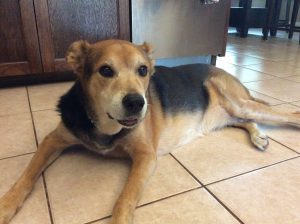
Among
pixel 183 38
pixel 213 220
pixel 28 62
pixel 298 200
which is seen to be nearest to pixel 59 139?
pixel 213 220

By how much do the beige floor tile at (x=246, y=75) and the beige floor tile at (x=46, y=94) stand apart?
1.73 m

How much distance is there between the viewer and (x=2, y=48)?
2322mm

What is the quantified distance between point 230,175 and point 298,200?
29 centimetres

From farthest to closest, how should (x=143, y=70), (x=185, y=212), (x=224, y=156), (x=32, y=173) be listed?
(x=224, y=156) → (x=143, y=70) → (x=32, y=173) → (x=185, y=212)

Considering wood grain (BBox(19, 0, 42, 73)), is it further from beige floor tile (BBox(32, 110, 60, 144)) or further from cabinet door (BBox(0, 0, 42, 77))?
beige floor tile (BBox(32, 110, 60, 144))

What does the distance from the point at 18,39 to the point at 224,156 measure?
6.22 feet

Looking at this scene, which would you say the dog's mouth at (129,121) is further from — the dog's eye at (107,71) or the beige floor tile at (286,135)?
the beige floor tile at (286,135)

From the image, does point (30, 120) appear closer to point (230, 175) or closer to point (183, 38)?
point (230, 175)

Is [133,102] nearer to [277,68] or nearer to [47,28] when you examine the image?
[47,28]

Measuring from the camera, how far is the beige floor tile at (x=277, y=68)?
3137 mm

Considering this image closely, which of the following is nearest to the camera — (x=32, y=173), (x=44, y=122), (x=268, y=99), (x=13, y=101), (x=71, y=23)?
(x=32, y=173)

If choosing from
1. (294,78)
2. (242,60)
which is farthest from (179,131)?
(242,60)

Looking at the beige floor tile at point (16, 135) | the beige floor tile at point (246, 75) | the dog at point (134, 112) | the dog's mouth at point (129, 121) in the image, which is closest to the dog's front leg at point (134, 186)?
the dog at point (134, 112)

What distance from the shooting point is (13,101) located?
7.20ft
